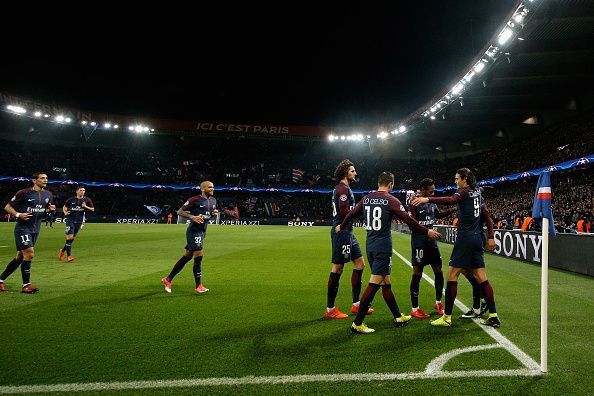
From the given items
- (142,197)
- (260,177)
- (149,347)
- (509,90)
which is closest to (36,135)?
(142,197)

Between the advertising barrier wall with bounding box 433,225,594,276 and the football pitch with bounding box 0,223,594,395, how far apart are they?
81.2 inches

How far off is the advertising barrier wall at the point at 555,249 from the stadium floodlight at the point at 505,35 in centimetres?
1219

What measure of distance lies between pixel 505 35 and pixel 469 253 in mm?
20536

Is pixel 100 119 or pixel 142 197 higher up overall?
pixel 100 119

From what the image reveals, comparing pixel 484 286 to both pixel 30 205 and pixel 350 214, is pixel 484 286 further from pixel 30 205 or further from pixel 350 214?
pixel 30 205

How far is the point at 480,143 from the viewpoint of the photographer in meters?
48.4

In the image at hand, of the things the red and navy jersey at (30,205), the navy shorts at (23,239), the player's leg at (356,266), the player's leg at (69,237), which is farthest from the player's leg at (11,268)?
the player's leg at (356,266)

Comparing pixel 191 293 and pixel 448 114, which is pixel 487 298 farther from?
pixel 448 114

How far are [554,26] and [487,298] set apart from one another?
836 inches

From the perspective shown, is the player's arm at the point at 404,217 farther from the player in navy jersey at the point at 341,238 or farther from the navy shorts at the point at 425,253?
the navy shorts at the point at 425,253

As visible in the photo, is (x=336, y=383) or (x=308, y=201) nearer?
(x=336, y=383)

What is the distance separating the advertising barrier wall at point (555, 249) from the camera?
10664mm

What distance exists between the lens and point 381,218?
5359mm

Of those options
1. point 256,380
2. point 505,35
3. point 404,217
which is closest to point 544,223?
point 404,217
